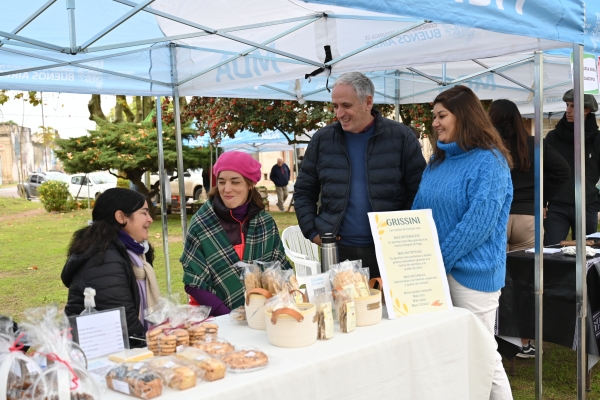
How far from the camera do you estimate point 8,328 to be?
1.69m

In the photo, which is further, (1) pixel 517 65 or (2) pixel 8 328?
(1) pixel 517 65

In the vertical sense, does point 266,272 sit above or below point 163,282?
above

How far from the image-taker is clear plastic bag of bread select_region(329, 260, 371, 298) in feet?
7.47

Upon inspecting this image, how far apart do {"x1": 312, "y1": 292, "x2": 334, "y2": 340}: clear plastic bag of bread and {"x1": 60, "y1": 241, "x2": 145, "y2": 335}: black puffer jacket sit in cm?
78

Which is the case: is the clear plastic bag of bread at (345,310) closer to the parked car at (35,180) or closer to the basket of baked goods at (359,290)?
the basket of baked goods at (359,290)

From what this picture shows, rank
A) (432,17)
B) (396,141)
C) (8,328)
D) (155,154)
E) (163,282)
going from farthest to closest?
(155,154), (163,282), (396,141), (432,17), (8,328)

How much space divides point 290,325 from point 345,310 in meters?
0.27

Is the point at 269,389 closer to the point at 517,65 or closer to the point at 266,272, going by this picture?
the point at 266,272

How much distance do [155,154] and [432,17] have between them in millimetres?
12415

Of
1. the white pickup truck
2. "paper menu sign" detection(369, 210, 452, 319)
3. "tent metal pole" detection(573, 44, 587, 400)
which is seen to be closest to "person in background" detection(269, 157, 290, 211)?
the white pickup truck

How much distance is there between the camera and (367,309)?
2.24m

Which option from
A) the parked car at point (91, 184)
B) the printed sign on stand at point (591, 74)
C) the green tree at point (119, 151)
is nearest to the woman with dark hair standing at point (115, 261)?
the printed sign on stand at point (591, 74)

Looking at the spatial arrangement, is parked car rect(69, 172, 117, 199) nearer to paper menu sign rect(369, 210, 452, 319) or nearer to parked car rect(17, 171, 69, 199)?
parked car rect(17, 171, 69, 199)

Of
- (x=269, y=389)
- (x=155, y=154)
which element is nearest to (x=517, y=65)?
(x=269, y=389)
